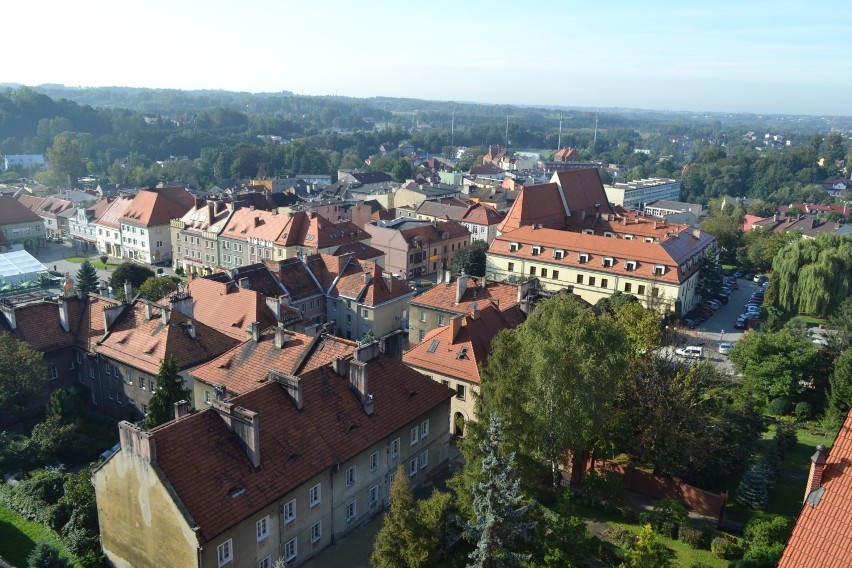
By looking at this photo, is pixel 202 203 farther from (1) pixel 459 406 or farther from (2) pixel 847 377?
(2) pixel 847 377

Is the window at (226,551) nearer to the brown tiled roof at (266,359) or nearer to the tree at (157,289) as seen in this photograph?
the brown tiled roof at (266,359)

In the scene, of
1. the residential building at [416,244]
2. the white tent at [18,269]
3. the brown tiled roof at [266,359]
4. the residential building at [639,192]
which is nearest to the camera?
the brown tiled roof at [266,359]

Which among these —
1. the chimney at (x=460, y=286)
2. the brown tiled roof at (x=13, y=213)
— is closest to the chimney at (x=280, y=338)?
the chimney at (x=460, y=286)

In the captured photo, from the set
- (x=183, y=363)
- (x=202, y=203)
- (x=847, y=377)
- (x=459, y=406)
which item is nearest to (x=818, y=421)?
(x=847, y=377)

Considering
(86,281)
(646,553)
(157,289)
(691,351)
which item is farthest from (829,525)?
(86,281)

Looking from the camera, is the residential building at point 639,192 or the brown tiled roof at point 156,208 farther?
the residential building at point 639,192

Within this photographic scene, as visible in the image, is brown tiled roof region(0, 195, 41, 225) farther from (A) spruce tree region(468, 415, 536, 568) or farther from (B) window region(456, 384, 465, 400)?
(A) spruce tree region(468, 415, 536, 568)

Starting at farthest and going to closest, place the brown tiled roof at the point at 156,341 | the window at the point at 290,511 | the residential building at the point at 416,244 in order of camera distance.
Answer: the residential building at the point at 416,244 < the brown tiled roof at the point at 156,341 < the window at the point at 290,511

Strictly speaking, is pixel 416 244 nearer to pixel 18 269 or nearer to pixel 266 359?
pixel 18 269
